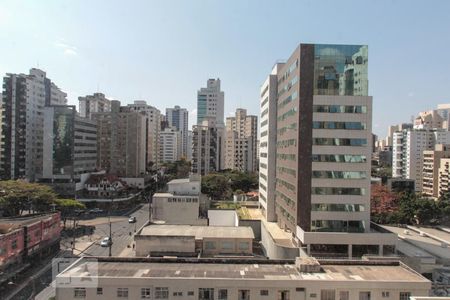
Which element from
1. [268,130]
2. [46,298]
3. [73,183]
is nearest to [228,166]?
[73,183]

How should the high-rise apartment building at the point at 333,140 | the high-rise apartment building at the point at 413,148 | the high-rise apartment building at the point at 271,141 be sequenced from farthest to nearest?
1. the high-rise apartment building at the point at 413,148
2. the high-rise apartment building at the point at 271,141
3. the high-rise apartment building at the point at 333,140

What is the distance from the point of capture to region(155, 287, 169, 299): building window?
64.5 ft

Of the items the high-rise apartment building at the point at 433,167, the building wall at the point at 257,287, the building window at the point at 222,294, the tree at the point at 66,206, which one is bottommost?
the tree at the point at 66,206

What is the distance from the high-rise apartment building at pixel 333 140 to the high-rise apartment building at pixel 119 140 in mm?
63218

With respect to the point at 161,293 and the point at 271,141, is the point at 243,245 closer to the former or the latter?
the point at 161,293

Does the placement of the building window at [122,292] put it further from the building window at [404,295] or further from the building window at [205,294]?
the building window at [404,295]

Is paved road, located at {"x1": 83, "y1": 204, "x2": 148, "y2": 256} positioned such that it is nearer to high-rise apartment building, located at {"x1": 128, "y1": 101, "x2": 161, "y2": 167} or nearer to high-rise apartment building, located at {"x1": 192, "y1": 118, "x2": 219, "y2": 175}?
high-rise apartment building, located at {"x1": 192, "y1": 118, "x2": 219, "y2": 175}

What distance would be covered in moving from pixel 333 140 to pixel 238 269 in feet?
51.0

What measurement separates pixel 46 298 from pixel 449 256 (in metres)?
34.9

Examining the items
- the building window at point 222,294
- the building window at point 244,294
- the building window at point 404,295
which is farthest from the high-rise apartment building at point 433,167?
the building window at point 222,294

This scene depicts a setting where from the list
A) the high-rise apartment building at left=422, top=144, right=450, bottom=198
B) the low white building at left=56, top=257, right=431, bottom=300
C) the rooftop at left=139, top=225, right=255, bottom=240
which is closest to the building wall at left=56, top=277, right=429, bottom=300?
the low white building at left=56, top=257, right=431, bottom=300

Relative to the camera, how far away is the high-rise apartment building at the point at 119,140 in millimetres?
89188

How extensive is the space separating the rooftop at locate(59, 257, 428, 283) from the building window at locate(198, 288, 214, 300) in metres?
0.69

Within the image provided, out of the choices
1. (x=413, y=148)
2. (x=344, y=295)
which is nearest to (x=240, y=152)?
(x=413, y=148)
